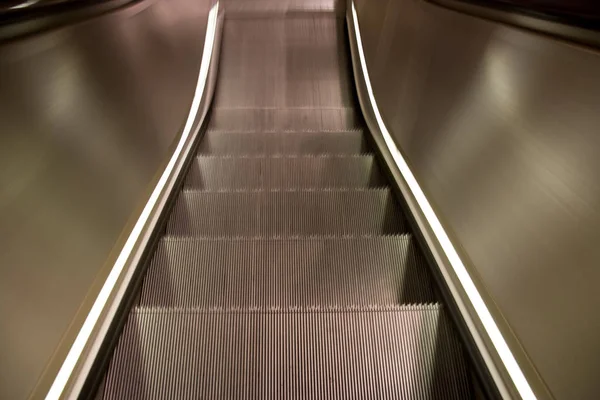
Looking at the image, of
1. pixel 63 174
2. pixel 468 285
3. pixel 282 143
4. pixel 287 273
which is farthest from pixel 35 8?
pixel 282 143

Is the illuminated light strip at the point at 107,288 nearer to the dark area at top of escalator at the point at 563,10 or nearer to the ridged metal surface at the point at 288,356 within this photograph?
the ridged metal surface at the point at 288,356

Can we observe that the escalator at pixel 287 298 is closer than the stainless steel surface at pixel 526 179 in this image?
No

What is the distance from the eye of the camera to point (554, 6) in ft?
4.34

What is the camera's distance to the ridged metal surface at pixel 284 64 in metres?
4.99

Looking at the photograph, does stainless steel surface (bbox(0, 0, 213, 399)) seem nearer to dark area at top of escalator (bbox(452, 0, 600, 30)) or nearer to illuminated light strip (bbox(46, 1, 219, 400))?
illuminated light strip (bbox(46, 1, 219, 400))

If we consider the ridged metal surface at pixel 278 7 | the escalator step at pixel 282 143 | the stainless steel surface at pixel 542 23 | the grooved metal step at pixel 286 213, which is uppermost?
the stainless steel surface at pixel 542 23

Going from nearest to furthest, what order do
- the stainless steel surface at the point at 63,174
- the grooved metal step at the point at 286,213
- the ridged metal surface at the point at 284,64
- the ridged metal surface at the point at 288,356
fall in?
the stainless steel surface at the point at 63,174 → the ridged metal surface at the point at 288,356 → the grooved metal step at the point at 286,213 → the ridged metal surface at the point at 284,64

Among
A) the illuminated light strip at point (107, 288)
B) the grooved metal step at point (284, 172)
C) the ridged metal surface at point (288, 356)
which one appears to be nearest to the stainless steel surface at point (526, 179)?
the ridged metal surface at point (288, 356)

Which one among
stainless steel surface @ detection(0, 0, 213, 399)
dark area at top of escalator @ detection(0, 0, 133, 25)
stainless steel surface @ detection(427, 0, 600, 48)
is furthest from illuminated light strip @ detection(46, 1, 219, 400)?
stainless steel surface @ detection(427, 0, 600, 48)

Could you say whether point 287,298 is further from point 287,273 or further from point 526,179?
point 526,179

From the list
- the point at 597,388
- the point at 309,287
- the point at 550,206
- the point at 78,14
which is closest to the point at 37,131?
the point at 78,14

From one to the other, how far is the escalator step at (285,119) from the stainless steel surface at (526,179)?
2.00 metres

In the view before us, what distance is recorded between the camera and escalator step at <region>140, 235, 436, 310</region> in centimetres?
205

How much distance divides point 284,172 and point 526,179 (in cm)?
197
